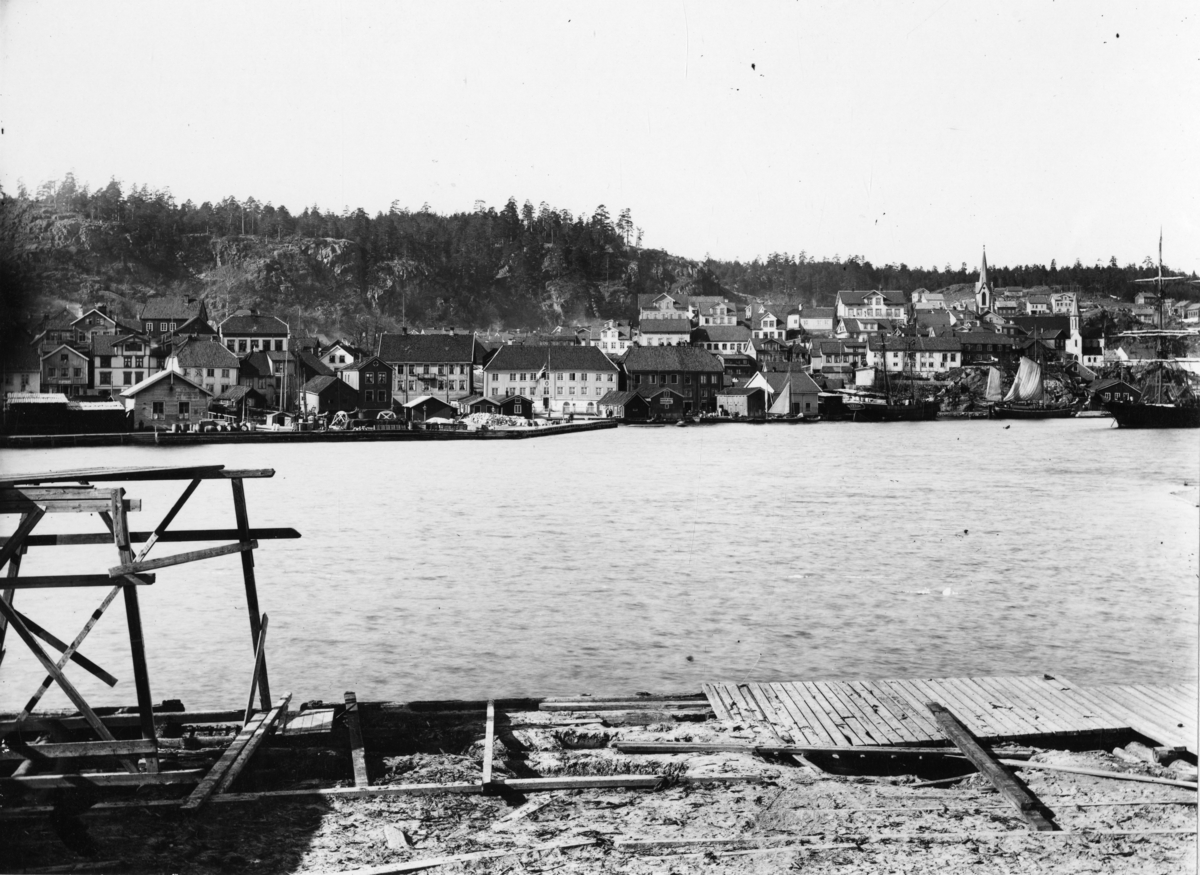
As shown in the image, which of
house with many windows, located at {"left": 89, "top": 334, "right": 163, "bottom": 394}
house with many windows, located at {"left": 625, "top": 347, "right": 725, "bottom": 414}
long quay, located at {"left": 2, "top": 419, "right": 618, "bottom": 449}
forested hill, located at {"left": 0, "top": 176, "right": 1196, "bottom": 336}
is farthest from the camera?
forested hill, located at {"left": 0, "top": 176, "right": 1196, "bottom": 336}

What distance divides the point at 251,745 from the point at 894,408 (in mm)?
94722

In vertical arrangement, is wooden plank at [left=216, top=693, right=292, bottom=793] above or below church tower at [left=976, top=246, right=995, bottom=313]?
below

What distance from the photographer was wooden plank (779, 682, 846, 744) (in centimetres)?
756

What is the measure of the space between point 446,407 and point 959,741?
7472cm

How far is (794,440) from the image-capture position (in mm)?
66625

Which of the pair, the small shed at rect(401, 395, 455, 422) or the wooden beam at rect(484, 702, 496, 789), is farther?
the small shed at rect(401, 395, 455, 422)

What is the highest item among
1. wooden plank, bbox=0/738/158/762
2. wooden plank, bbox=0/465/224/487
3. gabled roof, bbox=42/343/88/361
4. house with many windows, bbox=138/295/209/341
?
house with many windows, bbox=138/295/209/341

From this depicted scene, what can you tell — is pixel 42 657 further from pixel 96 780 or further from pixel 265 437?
pixel 265 437

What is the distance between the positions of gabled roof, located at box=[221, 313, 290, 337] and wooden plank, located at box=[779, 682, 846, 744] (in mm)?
95561

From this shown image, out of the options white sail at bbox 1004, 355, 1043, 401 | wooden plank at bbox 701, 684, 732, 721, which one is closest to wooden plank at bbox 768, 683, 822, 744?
wooden plank at bbox 701, 684, 732, 721

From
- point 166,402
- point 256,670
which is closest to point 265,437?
point 166,402

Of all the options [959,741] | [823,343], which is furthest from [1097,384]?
[959,741]

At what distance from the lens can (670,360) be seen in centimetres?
9431

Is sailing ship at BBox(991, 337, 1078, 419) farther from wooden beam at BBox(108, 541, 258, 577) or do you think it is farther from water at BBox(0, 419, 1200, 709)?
wooden beam at BBox(108, 541, 258, 577)
